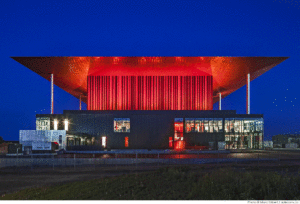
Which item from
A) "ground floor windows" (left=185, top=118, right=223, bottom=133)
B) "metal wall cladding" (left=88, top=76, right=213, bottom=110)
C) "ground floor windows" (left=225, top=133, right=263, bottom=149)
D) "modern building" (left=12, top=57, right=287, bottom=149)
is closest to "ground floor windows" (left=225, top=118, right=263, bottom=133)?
"modern building" (left=12, top=57, right=287, bottom=149)

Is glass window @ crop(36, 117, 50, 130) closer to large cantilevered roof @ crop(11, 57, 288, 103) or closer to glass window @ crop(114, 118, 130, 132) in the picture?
large cantilevered roof @ crop(11, 57, 288, 103)

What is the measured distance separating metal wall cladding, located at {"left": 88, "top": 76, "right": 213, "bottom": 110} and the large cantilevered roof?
1.11 meters

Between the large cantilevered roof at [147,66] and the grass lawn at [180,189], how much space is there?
28706 millimetres

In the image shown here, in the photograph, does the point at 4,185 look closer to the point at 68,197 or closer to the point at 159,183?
the point at 68,197

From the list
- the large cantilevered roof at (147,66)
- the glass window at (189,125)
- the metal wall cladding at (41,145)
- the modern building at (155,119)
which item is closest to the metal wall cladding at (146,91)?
the large cantilevered roof at (147,66)

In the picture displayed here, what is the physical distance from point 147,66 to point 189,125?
1069 cm

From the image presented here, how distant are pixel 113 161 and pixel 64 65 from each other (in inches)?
893

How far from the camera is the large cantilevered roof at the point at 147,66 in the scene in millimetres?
38094

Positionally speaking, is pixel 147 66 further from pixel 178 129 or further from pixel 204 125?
pixel 204 125

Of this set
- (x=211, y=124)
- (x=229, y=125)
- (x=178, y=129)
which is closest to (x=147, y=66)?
(x=178, y=129)

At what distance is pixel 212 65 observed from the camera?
41062 millimetres

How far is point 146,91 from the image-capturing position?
47688 millimetres

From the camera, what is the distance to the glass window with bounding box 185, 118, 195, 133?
42.8m

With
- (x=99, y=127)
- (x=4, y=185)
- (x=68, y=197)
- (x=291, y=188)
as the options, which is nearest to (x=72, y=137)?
(x=99, y=127)
